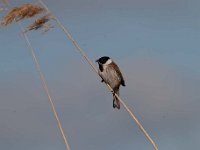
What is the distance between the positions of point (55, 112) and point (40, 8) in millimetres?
1081

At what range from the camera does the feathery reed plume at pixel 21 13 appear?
5254 millimetres

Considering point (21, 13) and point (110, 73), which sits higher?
point (21, 13)

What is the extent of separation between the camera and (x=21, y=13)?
17.3 ft

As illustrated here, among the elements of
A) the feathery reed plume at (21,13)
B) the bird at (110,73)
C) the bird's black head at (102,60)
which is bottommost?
the bird at (110,73)

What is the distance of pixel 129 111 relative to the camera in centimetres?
475

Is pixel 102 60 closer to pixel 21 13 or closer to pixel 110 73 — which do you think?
pixel 110 73

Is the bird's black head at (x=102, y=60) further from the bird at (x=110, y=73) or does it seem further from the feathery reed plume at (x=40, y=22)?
the feathery reed plume at (x=40, y=22)

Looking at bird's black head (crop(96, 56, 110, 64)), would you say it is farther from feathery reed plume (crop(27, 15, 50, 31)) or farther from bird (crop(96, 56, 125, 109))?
feathery reed plume (crop(27, 15, 50, 31))

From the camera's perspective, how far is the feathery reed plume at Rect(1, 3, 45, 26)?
5254 millimetres

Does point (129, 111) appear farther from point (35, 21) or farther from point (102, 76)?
point (102, 76)

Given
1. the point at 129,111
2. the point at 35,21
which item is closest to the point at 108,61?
the point at 35,21

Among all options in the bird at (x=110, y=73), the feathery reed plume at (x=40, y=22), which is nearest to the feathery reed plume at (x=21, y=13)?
the feathery reed plume at (x=40, y=22)

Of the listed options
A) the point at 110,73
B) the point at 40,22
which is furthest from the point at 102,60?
the point at 40,22

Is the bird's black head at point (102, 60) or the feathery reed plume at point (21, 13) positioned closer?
the feathery reed plume at point (21, 13)
